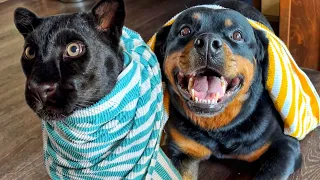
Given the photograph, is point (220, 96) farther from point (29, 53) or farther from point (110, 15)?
point (29, 53)

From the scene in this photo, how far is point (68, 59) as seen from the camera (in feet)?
3.43

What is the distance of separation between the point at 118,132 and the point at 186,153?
407 mm

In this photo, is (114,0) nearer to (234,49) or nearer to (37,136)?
(234,49)

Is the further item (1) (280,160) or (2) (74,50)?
(1) (280,160)

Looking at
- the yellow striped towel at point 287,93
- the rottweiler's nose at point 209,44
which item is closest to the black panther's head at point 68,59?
the rottweiler's nose at point 209,44

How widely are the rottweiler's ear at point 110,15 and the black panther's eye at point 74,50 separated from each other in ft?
0.32

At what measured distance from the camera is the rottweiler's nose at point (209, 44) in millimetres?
1249

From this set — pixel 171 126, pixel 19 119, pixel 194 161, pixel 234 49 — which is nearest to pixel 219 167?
pixel 194 161

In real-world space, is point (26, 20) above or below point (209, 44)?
above

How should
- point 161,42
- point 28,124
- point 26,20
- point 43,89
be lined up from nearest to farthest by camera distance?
point 43,89, point 26,20, point 161,42, point 28,124

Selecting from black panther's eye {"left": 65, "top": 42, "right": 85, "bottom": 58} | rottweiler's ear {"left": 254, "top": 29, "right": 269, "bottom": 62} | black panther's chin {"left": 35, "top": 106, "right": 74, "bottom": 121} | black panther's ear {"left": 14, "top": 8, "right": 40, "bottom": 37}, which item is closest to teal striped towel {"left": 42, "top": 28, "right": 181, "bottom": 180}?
black panther's chin {"left": 35, "top": 106, "right": 74, "bottom": 121}

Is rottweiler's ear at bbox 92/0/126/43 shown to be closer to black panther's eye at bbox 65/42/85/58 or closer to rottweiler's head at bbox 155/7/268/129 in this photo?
black panther's eye at bbox 65/42/85/58

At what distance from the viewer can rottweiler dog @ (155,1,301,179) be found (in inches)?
51.2

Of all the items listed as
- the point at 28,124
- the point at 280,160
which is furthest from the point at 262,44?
the point at 28,124
